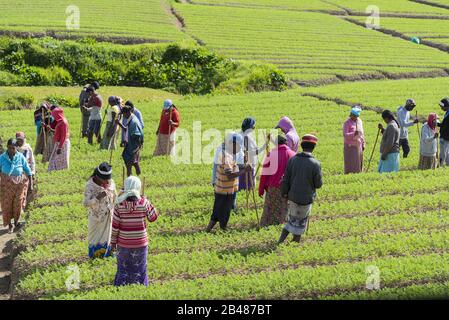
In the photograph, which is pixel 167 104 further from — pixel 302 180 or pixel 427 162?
pixel 302 180

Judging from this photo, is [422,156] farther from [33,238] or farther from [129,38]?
[129,38]

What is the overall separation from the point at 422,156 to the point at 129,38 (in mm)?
27849

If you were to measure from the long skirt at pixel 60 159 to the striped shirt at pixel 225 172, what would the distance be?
6636 mm

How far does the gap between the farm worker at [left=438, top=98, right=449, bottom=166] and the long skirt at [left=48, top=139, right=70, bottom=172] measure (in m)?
9.04

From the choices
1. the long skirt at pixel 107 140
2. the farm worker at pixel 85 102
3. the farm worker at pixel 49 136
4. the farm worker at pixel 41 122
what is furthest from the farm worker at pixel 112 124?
the farm worker at pixel 41 122

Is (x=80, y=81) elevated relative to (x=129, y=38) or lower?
lower

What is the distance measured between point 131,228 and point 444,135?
1045 cm

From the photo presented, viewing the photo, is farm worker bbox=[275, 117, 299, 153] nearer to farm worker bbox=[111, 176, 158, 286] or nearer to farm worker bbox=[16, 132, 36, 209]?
farm worker bbox=[111, 176, 158, 286]

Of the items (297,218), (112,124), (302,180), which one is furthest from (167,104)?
(302,180)

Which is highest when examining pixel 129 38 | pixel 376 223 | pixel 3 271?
pixel 129 38

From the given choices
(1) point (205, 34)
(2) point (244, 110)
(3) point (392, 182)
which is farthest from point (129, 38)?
(3) point (392, 182)

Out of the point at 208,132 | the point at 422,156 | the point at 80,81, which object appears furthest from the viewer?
the point at 80,81

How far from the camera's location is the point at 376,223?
48.4 feet

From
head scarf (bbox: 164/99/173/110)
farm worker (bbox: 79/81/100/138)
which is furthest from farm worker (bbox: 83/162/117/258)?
farm worker (bbox: 79/81/100/138)
